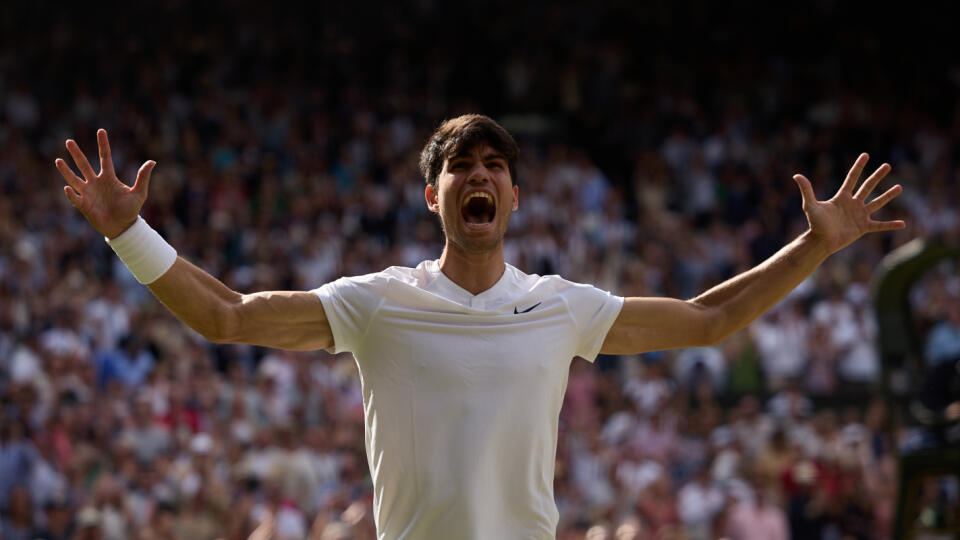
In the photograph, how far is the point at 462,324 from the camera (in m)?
3.77

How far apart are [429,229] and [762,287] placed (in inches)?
408

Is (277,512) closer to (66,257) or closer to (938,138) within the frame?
(66,257)

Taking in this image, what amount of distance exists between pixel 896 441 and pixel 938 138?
12520mm

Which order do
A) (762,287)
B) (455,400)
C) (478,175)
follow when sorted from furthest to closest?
(762,287)
(478,175)
(455,400)

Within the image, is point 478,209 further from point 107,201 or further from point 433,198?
point 107,201

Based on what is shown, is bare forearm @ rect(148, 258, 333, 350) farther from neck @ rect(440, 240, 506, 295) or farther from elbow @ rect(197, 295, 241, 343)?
neck @ rect(440, 240, 506, 295)

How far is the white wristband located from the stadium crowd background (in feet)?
7.83

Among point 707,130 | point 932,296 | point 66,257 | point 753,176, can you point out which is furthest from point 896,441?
point 707,130

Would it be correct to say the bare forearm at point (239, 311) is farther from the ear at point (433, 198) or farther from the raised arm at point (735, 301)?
the raised arm at point (735, 301)

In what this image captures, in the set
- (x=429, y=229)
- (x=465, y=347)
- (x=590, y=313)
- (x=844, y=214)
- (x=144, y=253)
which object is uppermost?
(x=429, y=229)

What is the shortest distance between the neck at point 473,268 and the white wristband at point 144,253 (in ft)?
2.52

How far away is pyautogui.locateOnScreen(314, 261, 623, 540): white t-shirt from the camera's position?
3.64 meters

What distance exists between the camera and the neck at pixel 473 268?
3877mm

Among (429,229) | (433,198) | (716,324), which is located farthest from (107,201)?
(429,229)
